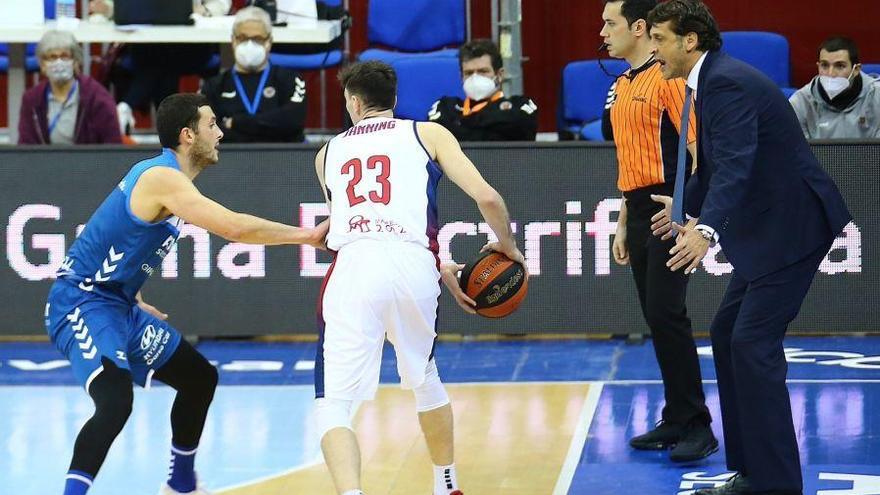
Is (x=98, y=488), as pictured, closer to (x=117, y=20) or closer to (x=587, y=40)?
(x=117, y=20)

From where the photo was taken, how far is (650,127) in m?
7.01

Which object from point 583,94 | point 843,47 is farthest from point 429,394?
point 583,94

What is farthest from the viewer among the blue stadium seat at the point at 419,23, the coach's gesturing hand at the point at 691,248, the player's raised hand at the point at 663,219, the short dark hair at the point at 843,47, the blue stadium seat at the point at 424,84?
the blue stadium seat at the point at 419,23

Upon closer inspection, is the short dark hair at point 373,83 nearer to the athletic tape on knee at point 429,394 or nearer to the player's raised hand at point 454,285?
the player's raised hand at point 454,285

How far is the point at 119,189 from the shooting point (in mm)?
6258

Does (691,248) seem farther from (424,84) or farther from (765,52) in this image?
(765,52)

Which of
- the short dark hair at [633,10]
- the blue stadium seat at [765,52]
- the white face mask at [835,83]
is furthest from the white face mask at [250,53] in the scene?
the short dark hair at [633,10]

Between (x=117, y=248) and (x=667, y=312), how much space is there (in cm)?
251

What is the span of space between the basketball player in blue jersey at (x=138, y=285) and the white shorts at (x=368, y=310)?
35 centimetres

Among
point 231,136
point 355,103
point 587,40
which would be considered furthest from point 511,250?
point 587,40

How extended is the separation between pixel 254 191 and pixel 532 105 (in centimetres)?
190

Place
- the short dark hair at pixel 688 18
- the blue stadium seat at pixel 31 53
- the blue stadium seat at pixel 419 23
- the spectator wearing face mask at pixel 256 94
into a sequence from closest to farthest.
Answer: the short dark hair at pixel 688 18 → the spectator wearing face mask at pixel 256 94 → the blue stadium seat at pixel 419 23 → the blue stadium seat at pixel 31 53

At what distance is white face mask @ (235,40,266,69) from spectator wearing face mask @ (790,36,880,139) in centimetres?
358

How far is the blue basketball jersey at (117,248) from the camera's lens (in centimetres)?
618
